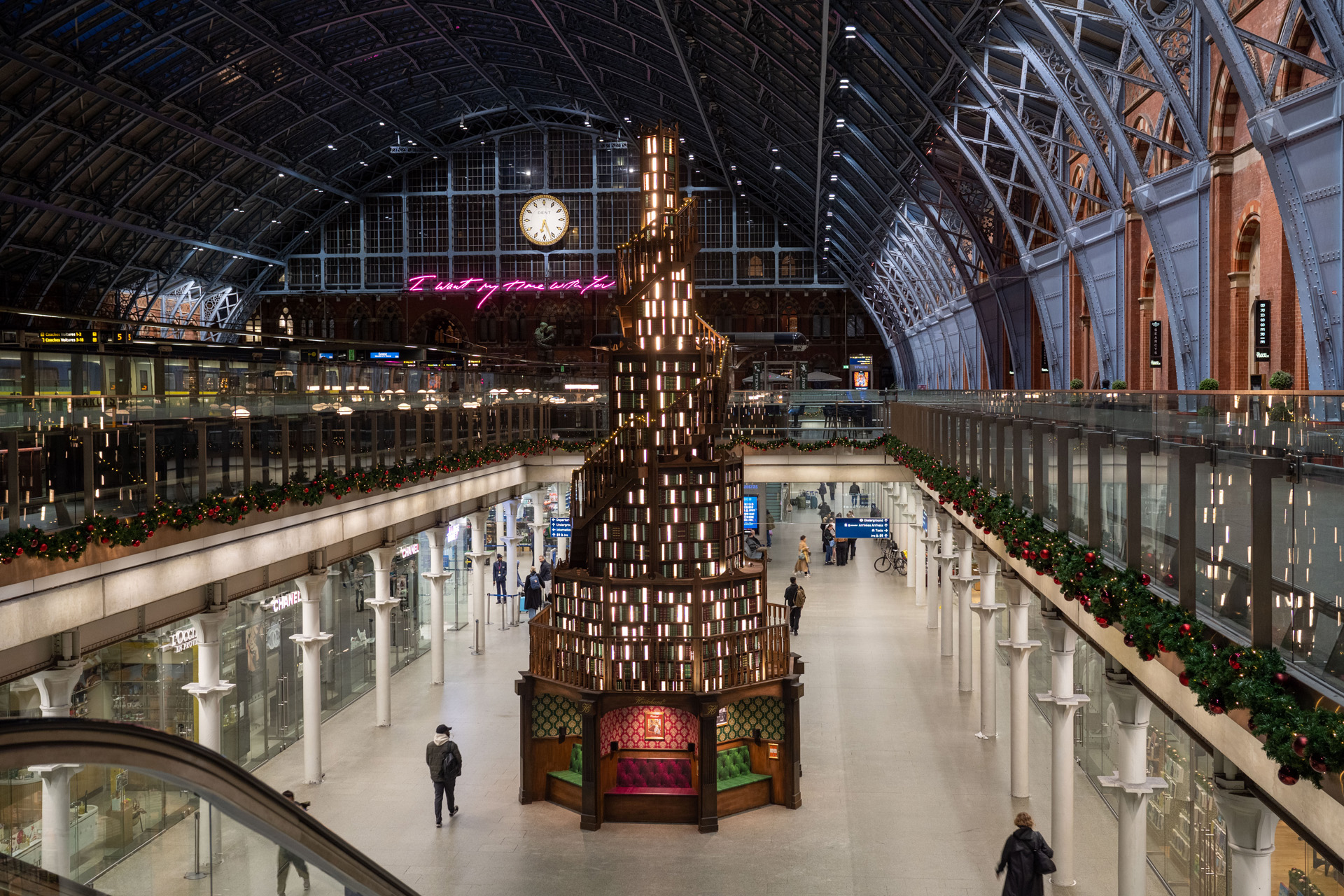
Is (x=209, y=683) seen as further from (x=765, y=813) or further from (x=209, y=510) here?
(x=765, y=813)

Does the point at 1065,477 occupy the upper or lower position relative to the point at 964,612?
upper

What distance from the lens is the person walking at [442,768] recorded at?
1675 cm

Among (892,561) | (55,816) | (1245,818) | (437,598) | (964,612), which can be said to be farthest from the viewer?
(892,561)

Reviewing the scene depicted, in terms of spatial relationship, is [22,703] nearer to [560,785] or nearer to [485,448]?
[560,785]

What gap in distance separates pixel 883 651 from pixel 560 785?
1301 centimetres

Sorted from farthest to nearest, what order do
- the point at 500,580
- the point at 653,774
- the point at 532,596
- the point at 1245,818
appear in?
1. the point at 500,580
2. the point at 532,596
3. the point at 653,774
4. the point at 1245,818

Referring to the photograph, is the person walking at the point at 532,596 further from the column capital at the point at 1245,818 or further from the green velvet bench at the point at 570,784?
the column capital at the point at 1245,818

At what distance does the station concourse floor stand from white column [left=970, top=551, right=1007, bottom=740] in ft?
1.19

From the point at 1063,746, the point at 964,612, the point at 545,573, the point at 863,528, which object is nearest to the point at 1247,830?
the point at 1063,746

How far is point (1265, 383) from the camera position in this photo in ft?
61.9

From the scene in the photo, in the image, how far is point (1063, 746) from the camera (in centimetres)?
1424

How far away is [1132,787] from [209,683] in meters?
11.8

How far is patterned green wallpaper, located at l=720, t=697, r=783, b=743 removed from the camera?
18.2 metres

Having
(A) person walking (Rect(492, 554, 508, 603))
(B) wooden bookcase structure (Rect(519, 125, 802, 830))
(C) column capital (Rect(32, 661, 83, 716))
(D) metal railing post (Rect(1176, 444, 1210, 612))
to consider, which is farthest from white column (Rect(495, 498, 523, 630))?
(D) metal railing post (Rect(1176, 444, 1210, 612))
